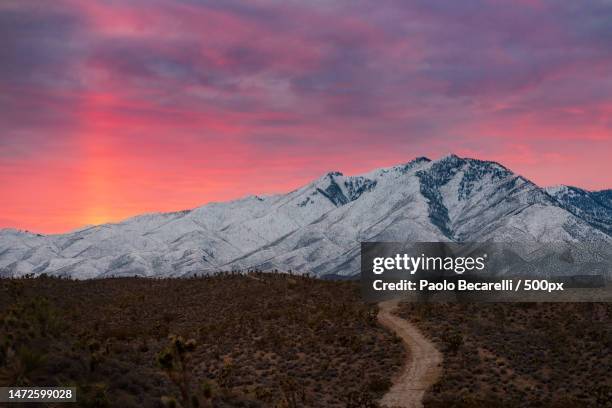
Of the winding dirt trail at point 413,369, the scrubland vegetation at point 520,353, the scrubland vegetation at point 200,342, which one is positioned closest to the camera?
the scrubland vegetation at point 200,342

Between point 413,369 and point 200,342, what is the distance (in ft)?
63.6

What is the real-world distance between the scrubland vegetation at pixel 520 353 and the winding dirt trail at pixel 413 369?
73cm

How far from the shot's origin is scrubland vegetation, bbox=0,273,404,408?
2383 cm

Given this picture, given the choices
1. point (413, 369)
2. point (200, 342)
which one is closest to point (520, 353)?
point (413, 369)

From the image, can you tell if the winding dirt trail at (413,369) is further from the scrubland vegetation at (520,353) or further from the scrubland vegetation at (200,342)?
the scrubland vegetation at (200,342)

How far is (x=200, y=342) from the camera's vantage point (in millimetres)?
47625

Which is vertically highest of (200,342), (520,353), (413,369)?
(200,342)

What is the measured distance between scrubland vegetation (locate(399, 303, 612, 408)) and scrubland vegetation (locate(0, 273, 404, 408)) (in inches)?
179

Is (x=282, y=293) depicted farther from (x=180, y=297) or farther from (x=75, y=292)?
(x=75, y=292)

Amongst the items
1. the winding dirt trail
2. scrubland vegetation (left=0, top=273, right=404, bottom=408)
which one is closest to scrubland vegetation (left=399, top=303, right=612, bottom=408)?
the winding dirt trail

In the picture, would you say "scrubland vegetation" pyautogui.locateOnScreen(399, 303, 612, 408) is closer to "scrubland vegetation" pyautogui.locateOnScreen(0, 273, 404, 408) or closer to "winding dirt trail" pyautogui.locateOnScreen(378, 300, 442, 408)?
"winding dirt trail" pyautogui.locateOnScreen(378, 300, 442, 408)

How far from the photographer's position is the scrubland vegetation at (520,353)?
33.8m

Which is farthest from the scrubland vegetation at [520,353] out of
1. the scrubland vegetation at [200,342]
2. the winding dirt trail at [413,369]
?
the scrubland vegetation at [200,342]

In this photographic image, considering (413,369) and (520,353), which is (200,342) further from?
(520,353)
